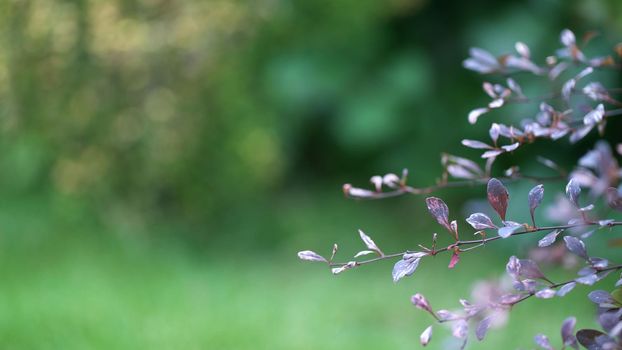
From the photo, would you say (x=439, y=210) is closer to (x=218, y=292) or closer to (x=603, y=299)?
(x=603, y=299)

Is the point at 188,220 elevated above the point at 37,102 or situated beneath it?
situated beneath

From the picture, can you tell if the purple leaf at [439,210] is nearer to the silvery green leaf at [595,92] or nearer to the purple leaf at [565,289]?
the purple leaf at [565,289]

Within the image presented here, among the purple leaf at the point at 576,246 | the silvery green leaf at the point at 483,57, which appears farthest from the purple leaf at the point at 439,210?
the silvery green leaf at the point at 483,57

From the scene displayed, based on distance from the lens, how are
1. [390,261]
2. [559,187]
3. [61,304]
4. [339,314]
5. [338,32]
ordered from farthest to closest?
[338,32], [390,261], [559,187], [339,314], [61,304]

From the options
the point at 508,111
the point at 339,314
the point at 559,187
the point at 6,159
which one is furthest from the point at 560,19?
the point at 6,159

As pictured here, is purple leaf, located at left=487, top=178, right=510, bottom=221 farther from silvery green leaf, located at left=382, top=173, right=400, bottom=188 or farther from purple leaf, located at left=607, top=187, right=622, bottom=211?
silvery green leaf, located at left=382, top=173, right=400, bottom=188

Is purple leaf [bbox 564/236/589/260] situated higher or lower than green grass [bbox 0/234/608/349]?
higher

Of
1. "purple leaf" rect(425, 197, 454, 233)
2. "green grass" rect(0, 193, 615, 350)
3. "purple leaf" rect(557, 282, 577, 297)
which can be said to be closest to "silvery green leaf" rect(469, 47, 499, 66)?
"purple leaf" rect(425, 197, 454, 233)

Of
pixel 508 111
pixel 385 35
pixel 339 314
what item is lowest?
pixel 339 314

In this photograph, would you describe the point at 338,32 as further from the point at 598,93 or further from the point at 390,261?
the point at 598,93

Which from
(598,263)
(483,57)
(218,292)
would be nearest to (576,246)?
(598,263)
